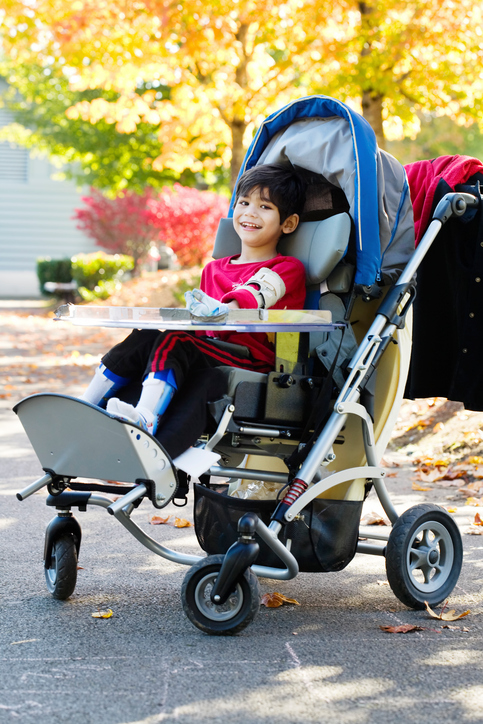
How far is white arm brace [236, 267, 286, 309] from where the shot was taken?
3529mm

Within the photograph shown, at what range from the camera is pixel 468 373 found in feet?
12.9

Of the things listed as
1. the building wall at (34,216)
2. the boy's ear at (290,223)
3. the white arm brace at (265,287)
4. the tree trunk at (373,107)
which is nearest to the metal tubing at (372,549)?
the white arm brace at (265,287)

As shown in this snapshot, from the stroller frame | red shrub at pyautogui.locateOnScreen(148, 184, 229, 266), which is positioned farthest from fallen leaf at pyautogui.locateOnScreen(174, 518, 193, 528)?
red shrub at pyautogui.locateOnScreen(148, 184, 229, 266)

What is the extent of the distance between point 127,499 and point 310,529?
2.57 feet

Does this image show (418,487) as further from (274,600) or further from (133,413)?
(133,413)

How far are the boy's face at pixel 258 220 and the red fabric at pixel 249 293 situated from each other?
99mm

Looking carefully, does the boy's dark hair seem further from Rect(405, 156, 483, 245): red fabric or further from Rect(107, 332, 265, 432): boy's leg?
Rect(107, 332, 265, 432): boy's leg

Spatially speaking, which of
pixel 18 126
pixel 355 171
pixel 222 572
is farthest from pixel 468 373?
pixel 18 126

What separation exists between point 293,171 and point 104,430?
5.45 ft

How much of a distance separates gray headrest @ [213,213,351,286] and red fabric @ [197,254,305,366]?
0.07m

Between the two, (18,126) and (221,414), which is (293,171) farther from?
(18,126)

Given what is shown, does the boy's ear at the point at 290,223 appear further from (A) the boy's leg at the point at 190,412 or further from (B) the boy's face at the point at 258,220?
(A) the boy's leg at the point at 190,412

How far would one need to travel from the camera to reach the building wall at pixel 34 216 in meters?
27.8

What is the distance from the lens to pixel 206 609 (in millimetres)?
3201
